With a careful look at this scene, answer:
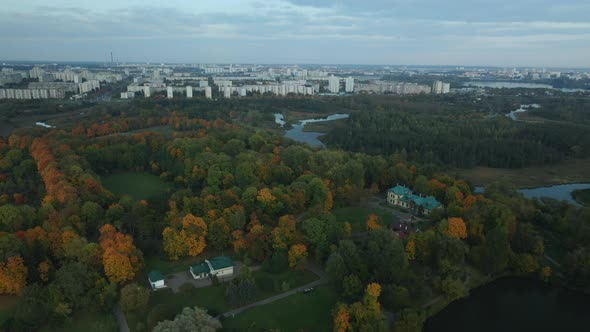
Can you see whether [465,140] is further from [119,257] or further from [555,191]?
[119,257]

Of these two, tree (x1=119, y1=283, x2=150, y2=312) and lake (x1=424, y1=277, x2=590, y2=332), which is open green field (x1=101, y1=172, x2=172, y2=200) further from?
lake (x1=424, y1=277, x2=590, y2=332)

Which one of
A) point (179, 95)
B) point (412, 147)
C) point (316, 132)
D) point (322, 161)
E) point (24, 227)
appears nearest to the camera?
point (24, 227)

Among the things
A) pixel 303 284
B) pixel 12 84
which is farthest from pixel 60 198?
pixel 12 84

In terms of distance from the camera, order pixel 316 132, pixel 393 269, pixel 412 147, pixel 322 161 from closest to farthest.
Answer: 1. pixel 393 269
2. pixel 322 161
3. pixel 412 147
4. pixel 316 132

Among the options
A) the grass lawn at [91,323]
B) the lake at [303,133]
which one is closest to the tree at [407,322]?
the grass lawn at [91,323]

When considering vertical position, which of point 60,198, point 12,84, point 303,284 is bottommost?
point 303,284

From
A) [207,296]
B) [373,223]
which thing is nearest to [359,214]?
[373,223]

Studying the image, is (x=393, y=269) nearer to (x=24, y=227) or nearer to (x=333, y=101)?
(x=24, y=227)
